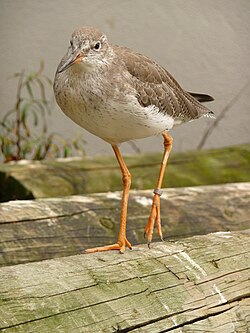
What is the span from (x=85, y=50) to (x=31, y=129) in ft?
9.95

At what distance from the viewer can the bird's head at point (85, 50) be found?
116 inches

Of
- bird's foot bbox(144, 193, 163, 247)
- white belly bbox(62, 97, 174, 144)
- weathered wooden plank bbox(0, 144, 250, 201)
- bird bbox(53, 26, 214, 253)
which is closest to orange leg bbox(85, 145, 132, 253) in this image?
bird bbox(53, 26, 214, 253)

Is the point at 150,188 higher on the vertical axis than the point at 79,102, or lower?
lower

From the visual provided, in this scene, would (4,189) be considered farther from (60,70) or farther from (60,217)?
(60,70)

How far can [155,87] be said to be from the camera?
337 cm

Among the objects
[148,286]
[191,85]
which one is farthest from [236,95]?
[148,286]

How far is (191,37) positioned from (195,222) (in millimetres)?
2596

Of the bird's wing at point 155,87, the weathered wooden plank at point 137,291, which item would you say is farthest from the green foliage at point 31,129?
the weathered wooden plank at point 137,291

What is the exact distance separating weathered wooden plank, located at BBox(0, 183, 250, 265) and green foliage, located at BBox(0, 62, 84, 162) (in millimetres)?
1722

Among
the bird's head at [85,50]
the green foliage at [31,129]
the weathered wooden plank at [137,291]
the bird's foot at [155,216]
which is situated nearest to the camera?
the weathered wooden plank at [137,291]

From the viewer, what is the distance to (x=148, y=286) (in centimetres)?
260

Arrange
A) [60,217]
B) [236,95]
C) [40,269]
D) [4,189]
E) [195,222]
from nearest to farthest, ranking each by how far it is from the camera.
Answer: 1. [40,269]
2. [60,217]
3. [195,222]
4. [4,189]
5. [236,95]

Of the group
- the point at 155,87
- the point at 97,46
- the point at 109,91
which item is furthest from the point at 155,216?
the point at 97,46

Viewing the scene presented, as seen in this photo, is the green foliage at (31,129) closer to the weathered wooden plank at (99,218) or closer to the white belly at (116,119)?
the weathered wooden plank at (99,218)
